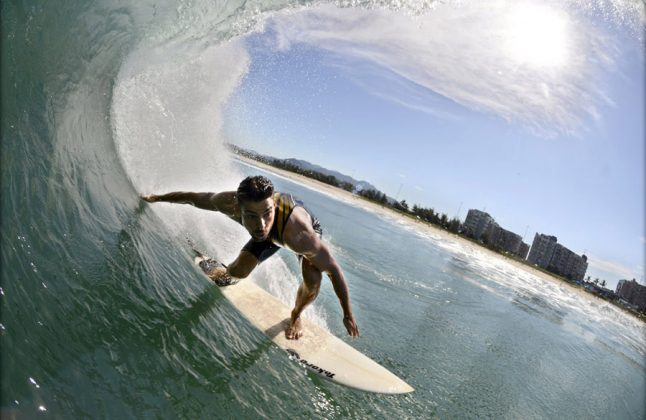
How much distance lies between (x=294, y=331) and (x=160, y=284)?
5.87 feet

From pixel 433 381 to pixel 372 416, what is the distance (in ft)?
5.68

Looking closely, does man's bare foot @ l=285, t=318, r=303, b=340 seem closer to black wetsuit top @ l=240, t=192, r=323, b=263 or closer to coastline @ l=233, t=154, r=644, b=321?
black wetsuit top @ l=240, t=192, r=323, b=263

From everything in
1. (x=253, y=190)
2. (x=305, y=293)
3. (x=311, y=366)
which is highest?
(x=253, y=190)

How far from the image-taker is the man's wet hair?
3664mm

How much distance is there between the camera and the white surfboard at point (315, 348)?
4.32 meters

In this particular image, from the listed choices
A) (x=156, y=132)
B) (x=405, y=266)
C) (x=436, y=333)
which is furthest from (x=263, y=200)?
(x=405, y=266)

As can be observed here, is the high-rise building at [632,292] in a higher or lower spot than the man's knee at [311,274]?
higher

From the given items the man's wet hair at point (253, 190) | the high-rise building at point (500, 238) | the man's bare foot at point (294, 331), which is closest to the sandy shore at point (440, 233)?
the high-rise building at point (500, 238)

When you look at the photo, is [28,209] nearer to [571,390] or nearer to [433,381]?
[433,381]

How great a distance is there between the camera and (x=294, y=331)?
5.00 meters

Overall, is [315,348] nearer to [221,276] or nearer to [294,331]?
[294,331]

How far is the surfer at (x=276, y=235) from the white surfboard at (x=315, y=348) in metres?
0.19

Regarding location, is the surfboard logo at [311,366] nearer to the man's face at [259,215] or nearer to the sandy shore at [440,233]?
the man's face at [259,215]

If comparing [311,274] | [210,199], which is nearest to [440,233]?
[311,274]
